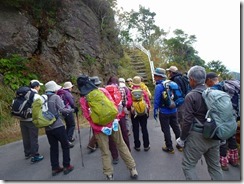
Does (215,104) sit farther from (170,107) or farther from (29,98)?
(29,98)

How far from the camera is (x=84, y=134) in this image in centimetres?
708

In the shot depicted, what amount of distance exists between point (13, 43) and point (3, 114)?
3402 millimetres

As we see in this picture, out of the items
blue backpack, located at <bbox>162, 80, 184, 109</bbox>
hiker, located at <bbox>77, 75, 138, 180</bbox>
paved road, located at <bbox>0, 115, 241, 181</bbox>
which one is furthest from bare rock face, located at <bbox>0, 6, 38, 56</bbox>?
blue backpack, located at <bbox>162, 80, 184, 109</bbox>

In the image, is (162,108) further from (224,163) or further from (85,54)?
(85,54)

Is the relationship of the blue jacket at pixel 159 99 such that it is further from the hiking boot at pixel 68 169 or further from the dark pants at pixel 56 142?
the hiking boot at pixel 68 169

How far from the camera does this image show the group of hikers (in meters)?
3.02

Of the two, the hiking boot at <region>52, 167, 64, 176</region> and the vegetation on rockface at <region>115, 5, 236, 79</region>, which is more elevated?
the vegetation on rockface at <region>115, 5, 236, 79</region>

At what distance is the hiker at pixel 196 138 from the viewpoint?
2971mm

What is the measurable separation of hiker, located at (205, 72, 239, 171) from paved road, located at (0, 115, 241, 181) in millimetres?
148

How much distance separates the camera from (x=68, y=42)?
1144 cm

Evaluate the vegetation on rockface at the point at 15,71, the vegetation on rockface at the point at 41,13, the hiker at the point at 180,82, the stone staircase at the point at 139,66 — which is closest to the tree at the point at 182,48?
the stone staircase at the point at 139,66

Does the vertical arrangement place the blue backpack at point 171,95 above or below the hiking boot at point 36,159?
above

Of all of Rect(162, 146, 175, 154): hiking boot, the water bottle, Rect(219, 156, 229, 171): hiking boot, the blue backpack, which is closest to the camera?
the water bottle

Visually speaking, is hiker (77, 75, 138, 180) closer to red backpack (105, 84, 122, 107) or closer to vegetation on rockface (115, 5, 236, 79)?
red backpack (105, 84, 122, 107)
